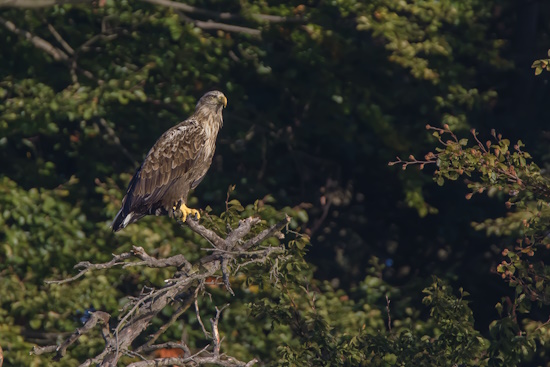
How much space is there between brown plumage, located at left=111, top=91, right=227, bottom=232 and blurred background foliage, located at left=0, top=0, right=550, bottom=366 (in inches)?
49.4

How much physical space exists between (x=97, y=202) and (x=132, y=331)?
5.32 metres

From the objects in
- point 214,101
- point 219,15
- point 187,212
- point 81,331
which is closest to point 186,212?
point 187,212

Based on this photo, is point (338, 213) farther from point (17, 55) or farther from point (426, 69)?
point (17, 55)

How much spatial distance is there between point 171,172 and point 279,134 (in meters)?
3.32

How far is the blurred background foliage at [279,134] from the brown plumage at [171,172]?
4.12 ft

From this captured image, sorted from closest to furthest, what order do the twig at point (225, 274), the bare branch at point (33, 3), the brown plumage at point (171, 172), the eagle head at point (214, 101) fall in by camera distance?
1. the twig at point (225, 274)
2. the brown plumage at point (171, 172)
3. the eagle head at point (214, 101)
4. the bare branch at point (33, 3)

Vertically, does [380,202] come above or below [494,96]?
below

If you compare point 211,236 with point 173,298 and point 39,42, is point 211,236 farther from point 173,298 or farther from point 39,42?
point 39,42

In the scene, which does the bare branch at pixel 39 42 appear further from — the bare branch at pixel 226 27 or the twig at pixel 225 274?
the twig at pixel 225 274

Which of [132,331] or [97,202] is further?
[97,202]

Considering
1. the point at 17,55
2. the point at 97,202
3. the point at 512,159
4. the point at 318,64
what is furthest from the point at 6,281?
the point at 512,159

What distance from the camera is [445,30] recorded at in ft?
44.4

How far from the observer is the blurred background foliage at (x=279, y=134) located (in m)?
11.7

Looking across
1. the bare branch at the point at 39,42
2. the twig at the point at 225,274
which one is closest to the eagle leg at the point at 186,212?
the twig at the point at 225,274
